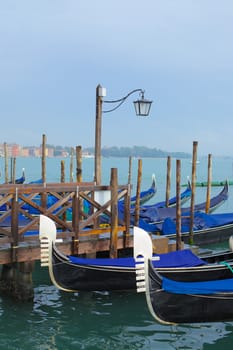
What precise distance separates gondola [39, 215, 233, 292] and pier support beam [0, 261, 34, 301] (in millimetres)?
543

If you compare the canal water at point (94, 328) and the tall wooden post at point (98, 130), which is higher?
the tall wooden post at point (98, 130)

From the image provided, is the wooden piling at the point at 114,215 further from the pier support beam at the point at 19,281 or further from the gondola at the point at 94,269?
the pier support beam at the point at 19,281

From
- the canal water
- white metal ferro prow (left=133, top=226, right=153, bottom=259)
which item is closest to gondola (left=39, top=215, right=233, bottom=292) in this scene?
the canal water

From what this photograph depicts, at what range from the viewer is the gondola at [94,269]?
20.8 feet

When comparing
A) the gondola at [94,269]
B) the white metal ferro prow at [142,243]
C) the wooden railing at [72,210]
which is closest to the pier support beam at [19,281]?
the wooden railing at [72,210]

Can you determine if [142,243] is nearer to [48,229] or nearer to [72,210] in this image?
[48,229]

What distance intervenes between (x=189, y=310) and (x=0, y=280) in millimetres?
2890

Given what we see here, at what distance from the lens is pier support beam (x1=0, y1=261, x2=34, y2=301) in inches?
269

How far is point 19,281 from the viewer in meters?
6.91

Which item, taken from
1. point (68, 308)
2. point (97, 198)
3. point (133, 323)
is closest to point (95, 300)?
point (68, 308)

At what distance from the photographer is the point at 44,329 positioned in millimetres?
6164

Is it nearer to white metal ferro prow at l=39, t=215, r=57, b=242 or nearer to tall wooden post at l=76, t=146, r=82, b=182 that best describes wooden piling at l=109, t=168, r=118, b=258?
white metal ferro prow at l=39, t=215, r=57, b=242

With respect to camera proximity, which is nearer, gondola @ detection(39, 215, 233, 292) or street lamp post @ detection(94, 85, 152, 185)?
gondola @ detection(39, 215, 233, 292)

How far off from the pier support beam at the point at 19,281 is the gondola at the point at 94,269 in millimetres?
543
